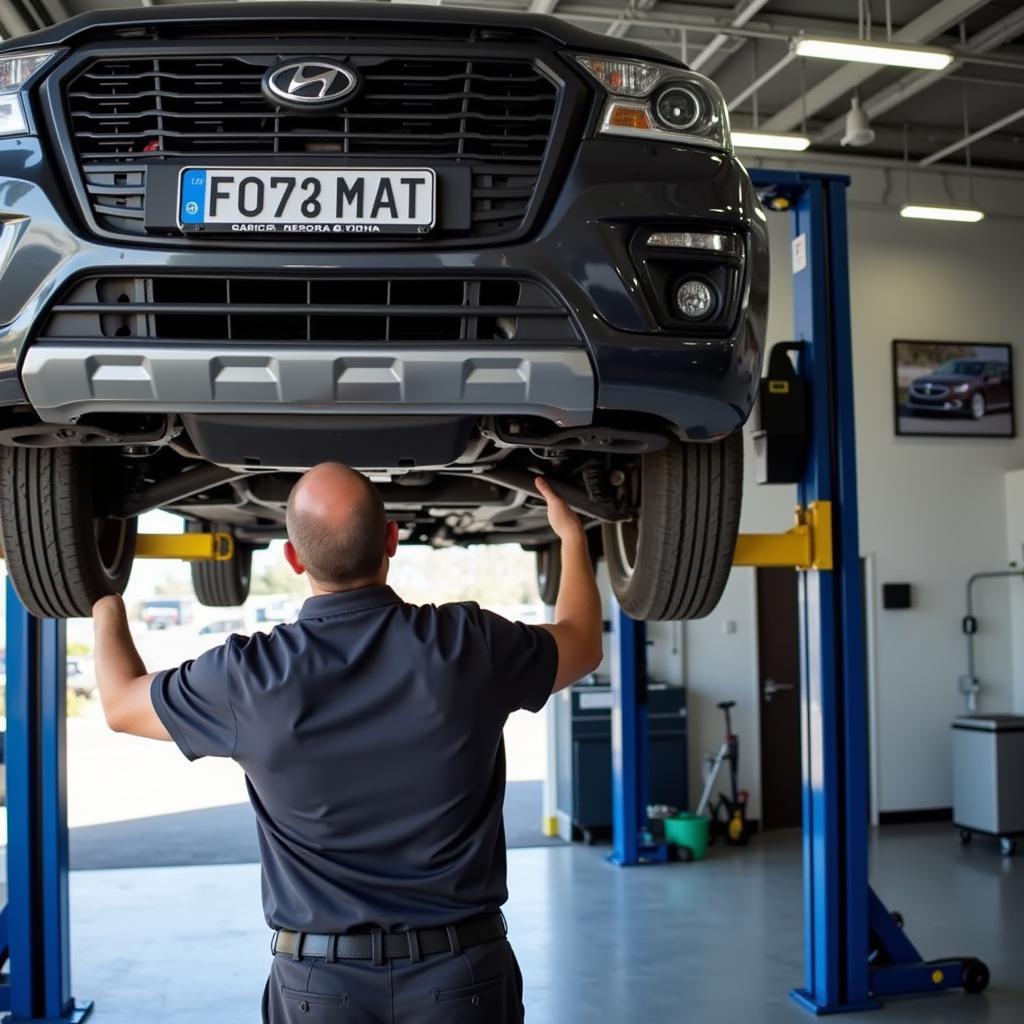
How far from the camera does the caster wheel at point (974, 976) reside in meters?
4.52

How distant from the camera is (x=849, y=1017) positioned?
424 cm

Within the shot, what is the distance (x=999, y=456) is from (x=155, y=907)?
7545mm

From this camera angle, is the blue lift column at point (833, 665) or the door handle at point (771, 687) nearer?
the blue lift column at point (833, 665)

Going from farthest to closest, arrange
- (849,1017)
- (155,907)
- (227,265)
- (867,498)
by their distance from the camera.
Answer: (867,498) → (155,907) → (849,1017) → (227,265)

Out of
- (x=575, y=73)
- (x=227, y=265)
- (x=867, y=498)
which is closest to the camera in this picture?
(x=227, y=265)

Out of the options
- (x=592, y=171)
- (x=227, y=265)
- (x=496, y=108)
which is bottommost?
(x=227, y=265)

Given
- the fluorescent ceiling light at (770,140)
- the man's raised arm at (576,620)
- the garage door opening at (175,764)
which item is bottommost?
the garage door opening at (175,764)

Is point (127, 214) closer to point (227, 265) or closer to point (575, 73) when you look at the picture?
point (227, 265)

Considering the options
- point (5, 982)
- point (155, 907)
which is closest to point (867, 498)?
point (155, 907)

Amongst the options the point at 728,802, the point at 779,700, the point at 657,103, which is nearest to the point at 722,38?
the point at 779,700

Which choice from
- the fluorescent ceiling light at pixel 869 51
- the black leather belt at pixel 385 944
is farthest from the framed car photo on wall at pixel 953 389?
the black leather belt at pixel 385 944

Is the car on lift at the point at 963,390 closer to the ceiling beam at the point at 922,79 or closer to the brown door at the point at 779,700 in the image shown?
the brown door at the point at 779,700

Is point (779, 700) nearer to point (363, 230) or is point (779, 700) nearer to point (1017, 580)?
point (1017, 580)

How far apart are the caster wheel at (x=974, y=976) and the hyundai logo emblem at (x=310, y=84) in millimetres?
4260
